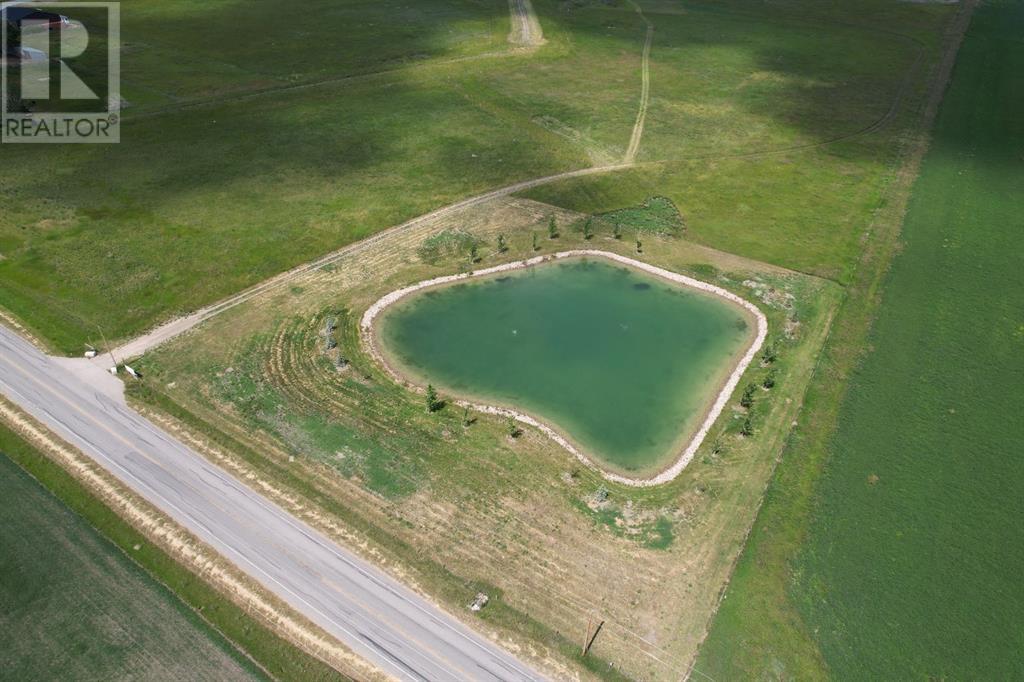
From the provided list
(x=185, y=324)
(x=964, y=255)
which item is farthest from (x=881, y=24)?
(x=185, y=324)

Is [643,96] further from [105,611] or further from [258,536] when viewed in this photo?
[105,611]

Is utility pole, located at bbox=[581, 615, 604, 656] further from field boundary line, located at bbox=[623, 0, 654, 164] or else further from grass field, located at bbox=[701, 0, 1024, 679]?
field boundary line, located at bbox=[623, 0, 654, 164]

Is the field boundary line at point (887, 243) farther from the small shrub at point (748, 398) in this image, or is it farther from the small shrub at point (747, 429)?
the small shrub at point (748, 398)

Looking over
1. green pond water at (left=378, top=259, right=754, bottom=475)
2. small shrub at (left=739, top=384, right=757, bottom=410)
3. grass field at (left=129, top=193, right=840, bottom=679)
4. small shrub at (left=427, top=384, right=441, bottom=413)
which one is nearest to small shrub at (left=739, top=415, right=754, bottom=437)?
grass field at (left=129, top=193, right=840, bottom=679)

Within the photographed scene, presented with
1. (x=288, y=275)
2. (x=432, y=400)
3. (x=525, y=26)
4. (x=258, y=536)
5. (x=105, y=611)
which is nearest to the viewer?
(x=105, y=611)

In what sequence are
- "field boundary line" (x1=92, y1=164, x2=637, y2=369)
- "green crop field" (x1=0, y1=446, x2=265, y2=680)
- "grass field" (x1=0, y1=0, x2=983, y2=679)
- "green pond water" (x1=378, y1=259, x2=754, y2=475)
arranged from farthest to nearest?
"field boundary line" (x1=92, y1=164, x2=637, y2=369), "green pond water" (x1=378, y1=259, x2=754, y2=475), "grass field" (x1=0, y1=0, x2=983, y2=679), "green crop field" (x1=0, y1=446, x2=265, y2=680)

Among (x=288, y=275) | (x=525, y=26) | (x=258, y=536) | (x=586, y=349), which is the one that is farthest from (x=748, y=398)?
(x=525, y=26)
